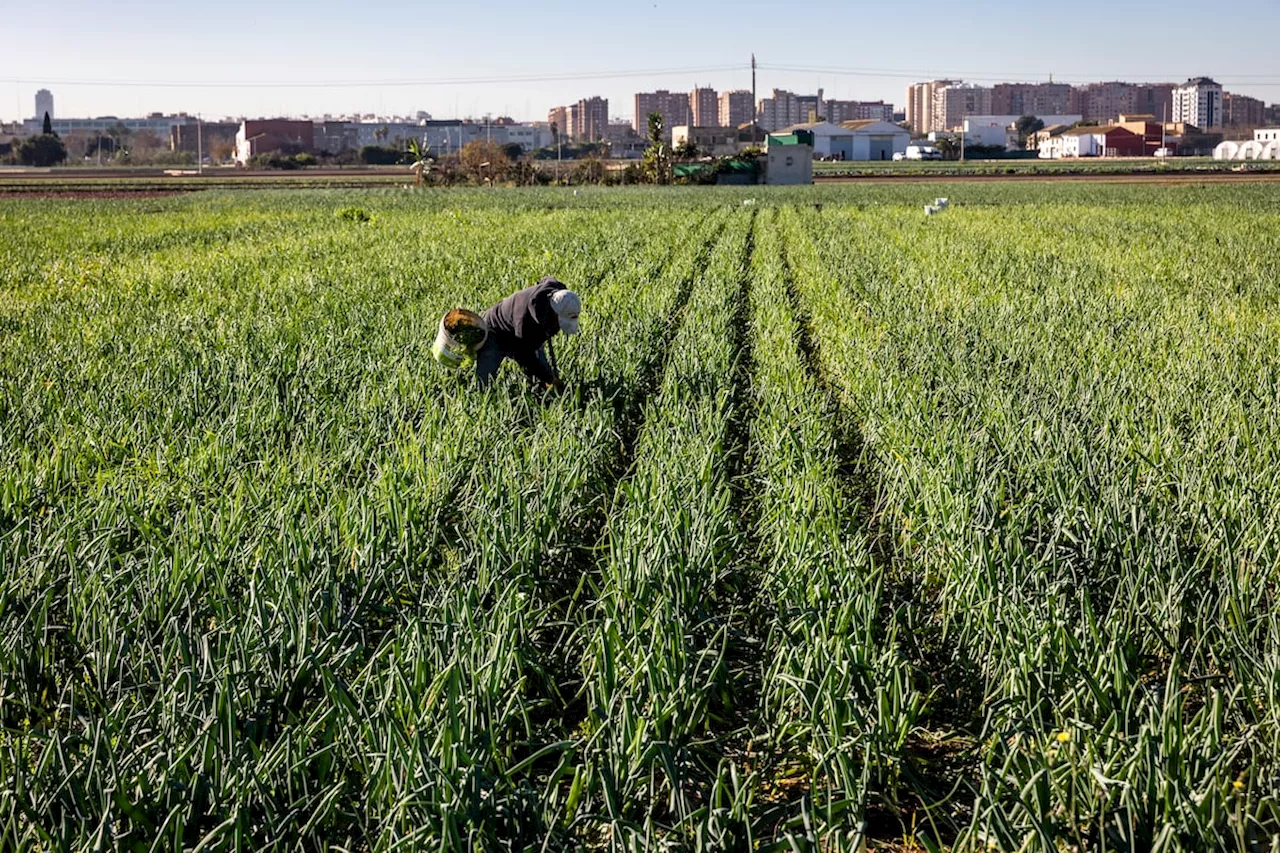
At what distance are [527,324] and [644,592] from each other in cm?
295

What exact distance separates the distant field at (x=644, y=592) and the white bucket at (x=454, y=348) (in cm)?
13

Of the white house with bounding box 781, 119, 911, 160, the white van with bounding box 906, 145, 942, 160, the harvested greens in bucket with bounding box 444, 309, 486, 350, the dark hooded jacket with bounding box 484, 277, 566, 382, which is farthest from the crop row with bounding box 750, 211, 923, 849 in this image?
the white house with bounding box 781, 119, 911, 160

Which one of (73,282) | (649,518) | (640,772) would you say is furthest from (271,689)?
(73,282)

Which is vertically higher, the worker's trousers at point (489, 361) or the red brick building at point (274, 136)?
the red brick building at point (274, 136)

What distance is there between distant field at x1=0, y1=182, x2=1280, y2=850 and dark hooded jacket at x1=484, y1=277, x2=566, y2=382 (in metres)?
0.20

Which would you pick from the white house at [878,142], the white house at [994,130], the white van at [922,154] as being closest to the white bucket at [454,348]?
the white van at [922,154]

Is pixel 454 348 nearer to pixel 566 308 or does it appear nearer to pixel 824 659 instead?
pixel 566 308

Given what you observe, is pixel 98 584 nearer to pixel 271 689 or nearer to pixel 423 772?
pixel 271 689

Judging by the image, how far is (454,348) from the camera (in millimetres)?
6184

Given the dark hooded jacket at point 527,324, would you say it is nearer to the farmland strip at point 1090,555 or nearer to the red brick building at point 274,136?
the farmland strip at point 1090,555

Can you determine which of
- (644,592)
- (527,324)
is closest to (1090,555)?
(644,592)

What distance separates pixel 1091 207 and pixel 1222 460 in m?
21.2

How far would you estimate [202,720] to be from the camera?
2541 millimetres

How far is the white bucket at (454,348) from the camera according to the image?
20.0 feet
